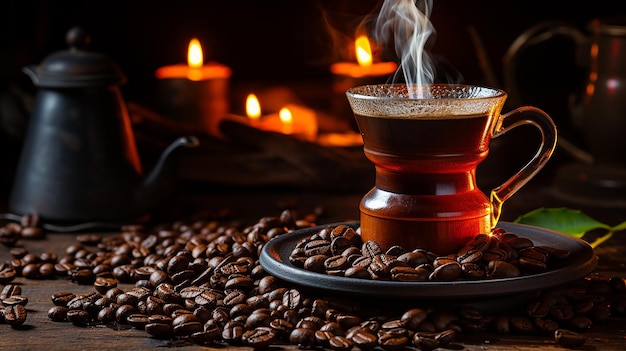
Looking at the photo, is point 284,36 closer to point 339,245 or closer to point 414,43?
point 414,43

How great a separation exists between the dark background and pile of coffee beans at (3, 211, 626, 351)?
1.47m

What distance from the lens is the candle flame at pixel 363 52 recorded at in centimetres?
262

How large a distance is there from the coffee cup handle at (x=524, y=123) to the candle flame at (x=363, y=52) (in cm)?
120

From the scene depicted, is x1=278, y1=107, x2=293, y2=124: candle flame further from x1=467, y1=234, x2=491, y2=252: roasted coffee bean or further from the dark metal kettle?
x1=467, y1=234, x2=491, y2=252: roasted coffee bean

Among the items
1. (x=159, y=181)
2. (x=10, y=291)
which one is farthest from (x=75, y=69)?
(x=10, y=291)

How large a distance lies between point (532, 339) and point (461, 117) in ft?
1.08

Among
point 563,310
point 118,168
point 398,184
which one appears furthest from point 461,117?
point 118,168

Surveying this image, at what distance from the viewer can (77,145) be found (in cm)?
206

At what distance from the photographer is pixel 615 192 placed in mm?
2346

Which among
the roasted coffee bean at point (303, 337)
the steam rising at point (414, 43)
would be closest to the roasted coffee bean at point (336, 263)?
the roasted coffee bean at point (303, 337)

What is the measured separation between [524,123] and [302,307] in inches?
17.6

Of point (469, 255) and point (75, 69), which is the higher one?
point (75, 69)

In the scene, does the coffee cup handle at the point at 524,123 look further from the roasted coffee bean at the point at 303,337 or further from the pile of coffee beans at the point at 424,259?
the roasted coffee bean at the point at 303,337

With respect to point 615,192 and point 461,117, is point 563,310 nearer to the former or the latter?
point 461,117
